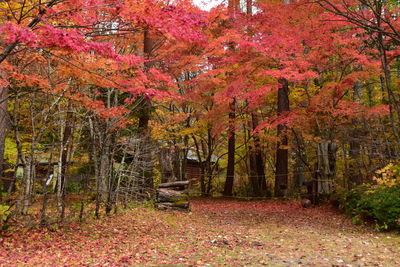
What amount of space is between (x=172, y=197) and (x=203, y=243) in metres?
5.66

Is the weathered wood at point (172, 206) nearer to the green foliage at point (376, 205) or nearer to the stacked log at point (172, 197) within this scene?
the stacked log at point (172, 197)

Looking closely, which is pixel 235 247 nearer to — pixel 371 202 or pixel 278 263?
pixel 278 263

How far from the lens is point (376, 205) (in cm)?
818

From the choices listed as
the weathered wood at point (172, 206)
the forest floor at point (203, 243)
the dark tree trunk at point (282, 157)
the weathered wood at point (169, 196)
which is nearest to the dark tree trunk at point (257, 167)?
the dark tree trunk at point (282, 157)

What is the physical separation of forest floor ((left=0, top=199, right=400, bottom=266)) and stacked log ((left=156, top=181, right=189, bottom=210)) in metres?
1.81

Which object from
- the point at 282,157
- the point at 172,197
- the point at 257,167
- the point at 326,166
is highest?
the point at 282,157

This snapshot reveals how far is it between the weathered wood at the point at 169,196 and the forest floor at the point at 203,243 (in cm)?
194

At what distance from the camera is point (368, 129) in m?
12.6

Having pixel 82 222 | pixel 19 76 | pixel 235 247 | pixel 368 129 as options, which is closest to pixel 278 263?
pixel 235 247

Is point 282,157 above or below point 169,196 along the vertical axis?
above

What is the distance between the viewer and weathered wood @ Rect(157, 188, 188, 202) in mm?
12086

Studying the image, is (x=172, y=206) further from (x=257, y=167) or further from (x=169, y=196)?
(x=257, y=167)

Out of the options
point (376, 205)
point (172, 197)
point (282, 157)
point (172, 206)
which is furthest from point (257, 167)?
point (376, 205)

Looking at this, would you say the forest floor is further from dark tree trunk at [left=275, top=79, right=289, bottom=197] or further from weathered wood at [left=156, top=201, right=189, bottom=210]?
dark tree trunk at [left=275, top=79, right=289, bottom=197]
